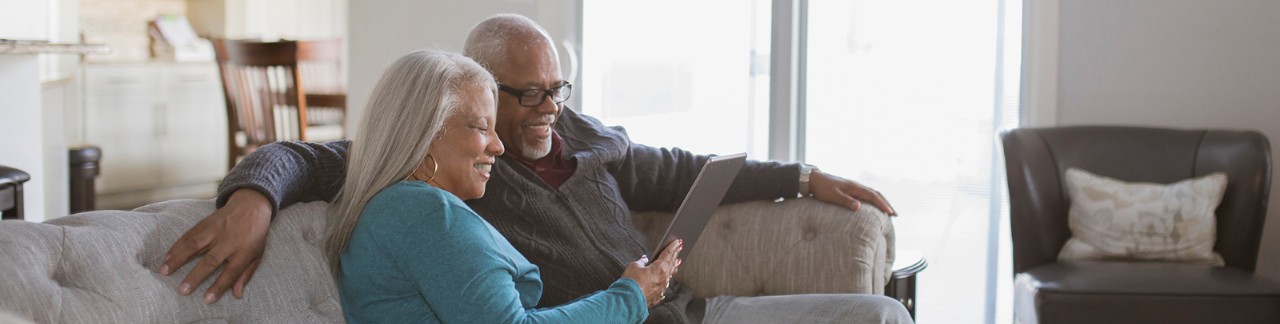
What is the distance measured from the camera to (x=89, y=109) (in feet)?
21.4

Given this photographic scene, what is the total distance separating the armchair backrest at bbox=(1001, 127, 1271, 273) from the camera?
3059mm

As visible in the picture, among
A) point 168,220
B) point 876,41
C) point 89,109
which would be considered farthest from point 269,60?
point 168,220

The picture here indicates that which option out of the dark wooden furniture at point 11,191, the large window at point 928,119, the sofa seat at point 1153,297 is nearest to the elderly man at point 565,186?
the sofa seat at point 1153,297

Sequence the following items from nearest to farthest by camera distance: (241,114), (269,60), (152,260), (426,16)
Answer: (152,260) → (426,16) → (269,60) → (241,114)

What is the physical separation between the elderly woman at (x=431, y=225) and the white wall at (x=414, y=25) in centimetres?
233

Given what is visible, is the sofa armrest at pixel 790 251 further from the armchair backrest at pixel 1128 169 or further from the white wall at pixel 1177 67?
the white wall at pixel 1177 67

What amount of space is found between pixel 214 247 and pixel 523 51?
729 mm

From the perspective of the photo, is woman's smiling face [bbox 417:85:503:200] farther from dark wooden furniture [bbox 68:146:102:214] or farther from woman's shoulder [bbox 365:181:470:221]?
dark wooden furniture [bbox 68:146:102:214]

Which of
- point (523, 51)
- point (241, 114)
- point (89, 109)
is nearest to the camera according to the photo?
point (523, 51)

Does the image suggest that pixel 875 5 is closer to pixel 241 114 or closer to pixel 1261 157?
pixel 1261 157

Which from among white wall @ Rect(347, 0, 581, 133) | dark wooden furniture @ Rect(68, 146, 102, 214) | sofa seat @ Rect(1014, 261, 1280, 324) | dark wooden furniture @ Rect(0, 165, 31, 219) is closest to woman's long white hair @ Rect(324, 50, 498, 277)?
sofa seat @ Rect(1014, 261, 1280, 324)

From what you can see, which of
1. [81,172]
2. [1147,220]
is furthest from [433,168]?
[81,172]

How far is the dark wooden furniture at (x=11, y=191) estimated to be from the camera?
3.12 m

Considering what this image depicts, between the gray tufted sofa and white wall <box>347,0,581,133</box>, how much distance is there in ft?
5.77
